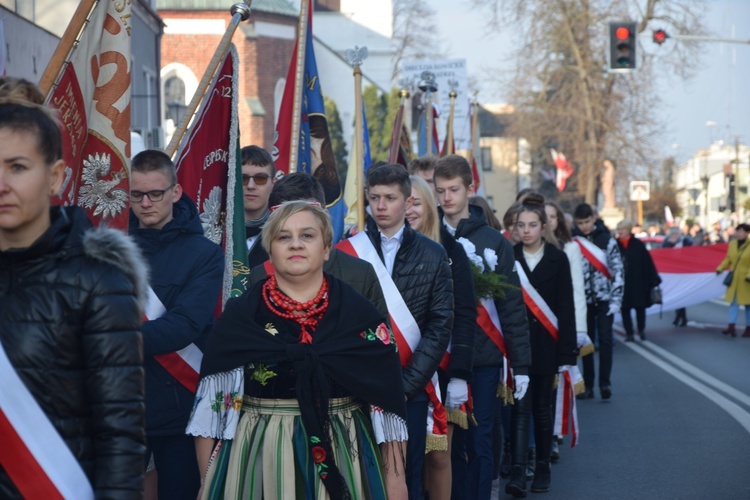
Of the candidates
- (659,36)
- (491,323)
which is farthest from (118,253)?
(659,36)

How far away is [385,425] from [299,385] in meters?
0.44

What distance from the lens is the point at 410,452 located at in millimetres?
6301

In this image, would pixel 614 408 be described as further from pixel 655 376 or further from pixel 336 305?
pixel 336 305

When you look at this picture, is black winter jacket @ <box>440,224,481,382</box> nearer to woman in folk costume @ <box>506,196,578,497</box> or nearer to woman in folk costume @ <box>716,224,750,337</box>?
woman in folk costume @ <box>506,196,578,497</box>

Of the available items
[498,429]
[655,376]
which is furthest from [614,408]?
[498,429]

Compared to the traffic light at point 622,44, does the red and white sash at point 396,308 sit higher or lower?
lower

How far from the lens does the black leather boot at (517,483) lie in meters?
8.38

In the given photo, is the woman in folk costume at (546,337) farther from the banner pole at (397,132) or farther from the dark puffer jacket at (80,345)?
the dark puffer jacket at (80,345)

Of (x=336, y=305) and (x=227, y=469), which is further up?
(x=336, y=305)

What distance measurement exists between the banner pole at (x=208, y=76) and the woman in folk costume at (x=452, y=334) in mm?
1187

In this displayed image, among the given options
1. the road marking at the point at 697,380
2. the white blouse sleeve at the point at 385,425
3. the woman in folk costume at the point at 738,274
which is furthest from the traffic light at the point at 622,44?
the white blouse sleeve at the point at 385,425

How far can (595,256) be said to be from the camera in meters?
13.5

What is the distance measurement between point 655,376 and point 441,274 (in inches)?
372

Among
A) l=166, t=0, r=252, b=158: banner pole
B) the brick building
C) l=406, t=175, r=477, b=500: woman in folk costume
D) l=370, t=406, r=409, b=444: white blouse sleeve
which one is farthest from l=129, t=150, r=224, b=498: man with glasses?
the brick building
